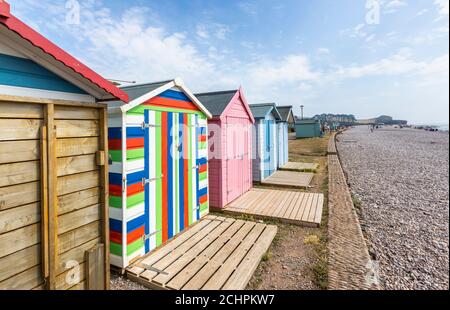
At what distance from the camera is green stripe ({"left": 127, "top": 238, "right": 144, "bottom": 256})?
153 inches

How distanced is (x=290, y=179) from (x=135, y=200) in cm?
767

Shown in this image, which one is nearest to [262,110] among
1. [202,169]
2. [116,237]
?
[202,169]

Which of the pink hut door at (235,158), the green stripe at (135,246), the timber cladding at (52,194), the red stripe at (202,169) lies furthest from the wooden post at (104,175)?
the pink hut door at (235,158)

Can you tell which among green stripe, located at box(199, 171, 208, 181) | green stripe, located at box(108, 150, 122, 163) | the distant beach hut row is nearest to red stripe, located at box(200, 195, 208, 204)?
green stripe, located at box(199, 171, 208, 181)

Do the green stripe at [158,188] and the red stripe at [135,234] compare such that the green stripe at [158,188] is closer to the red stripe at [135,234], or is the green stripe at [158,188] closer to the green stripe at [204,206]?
the red stripe at [135,234]

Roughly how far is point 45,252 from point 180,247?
2.29 m

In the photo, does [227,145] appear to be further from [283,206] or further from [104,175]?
[104,175]

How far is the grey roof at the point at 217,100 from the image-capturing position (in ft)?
22.1

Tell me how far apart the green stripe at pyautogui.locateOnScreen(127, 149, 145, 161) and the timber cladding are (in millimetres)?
614

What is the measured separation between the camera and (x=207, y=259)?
13.5ft

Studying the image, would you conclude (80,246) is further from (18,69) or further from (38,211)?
(18,69)

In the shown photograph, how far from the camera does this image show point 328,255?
14.0 feet

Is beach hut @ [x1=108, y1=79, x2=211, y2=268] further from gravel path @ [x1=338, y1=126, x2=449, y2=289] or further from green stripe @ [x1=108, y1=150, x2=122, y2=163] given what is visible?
gravel path @ [x1=338, y1=126, x2=449, y2=289]
